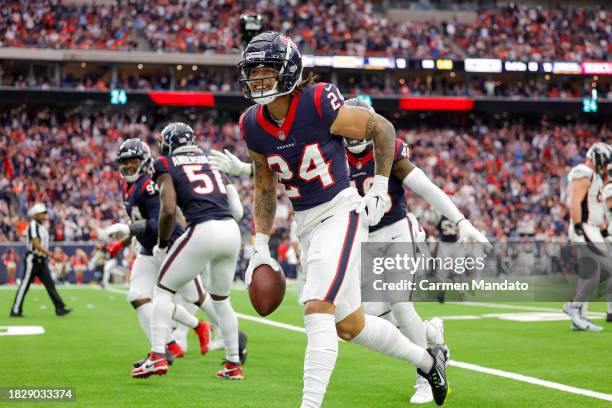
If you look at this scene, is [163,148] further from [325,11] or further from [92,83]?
[325,11]

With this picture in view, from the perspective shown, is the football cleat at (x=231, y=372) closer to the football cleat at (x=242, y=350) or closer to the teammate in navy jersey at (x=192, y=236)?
the teammate in navy jersey at (x=192, y=236)

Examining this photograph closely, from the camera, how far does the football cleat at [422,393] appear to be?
584cm

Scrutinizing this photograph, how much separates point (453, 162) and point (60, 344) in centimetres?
2832

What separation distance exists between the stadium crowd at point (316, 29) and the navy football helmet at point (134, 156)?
92.7 feet

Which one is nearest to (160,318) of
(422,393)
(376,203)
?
(422,393)

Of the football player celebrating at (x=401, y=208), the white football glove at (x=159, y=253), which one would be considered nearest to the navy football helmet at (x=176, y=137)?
the football player celebrating at (x=401, y=208)

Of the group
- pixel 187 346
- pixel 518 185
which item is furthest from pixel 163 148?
pixel 518 185

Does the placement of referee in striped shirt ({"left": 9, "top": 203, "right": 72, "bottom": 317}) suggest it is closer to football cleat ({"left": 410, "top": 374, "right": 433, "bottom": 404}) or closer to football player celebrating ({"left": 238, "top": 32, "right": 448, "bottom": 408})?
football cleat ({"left": 410, "top": 374, "right": 433, "bottom": 404})

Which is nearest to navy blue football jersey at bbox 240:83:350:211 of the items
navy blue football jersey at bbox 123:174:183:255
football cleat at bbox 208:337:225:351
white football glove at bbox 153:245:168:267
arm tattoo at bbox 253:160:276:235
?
arm tattoo at bbox 253:160:276:235

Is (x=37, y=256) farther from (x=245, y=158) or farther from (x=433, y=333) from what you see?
(x=245, y=158)

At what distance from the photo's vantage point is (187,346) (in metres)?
9.64

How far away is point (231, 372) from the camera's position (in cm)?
712

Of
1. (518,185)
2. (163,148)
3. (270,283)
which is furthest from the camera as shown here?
(518,185)

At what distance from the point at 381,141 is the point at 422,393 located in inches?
75.9
